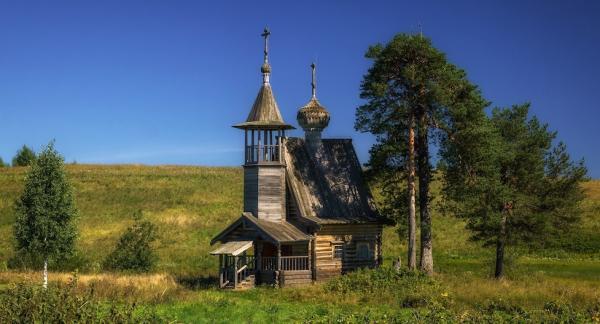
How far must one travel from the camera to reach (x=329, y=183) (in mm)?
36562

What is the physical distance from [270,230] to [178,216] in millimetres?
35850

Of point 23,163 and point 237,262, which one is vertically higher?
point 23,163

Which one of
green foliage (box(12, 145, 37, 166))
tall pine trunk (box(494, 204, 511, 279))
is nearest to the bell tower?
tall pine trunk (box(494, 204, 511, 279))

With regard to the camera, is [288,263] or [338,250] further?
[338,250]

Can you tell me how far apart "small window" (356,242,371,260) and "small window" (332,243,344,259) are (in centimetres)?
97

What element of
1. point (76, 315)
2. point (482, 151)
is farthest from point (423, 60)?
point (76, 315)

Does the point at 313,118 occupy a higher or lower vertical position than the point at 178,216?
higher

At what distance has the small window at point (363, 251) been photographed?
35.8 meters

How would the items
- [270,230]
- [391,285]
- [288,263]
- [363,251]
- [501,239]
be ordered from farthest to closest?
1. [363,251]
2. [501,239]
3. [288,263]
4. [270,230]
5. [391,285]

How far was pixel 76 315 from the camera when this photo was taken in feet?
43.8

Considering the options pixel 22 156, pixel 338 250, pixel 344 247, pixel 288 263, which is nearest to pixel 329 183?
pixel 344 247

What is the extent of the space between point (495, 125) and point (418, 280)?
1023cm

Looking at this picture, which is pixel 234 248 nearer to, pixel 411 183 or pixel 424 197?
pixel 411 183

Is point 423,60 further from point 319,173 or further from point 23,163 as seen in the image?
point 23,163
